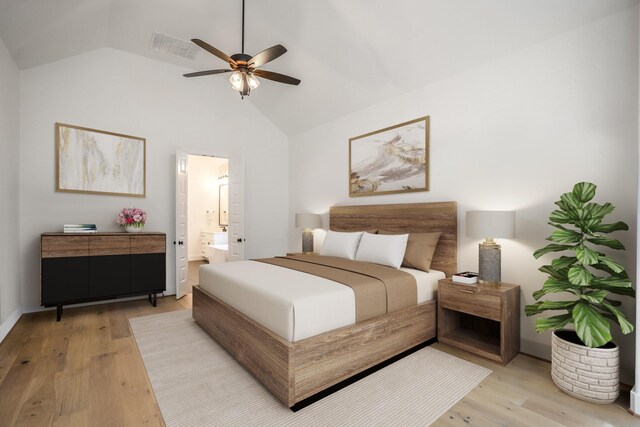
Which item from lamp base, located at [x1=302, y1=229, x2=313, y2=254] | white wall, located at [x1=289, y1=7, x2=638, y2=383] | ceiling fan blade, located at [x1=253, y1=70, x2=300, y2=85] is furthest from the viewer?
lamp base, located at [x1=302, y1=229, x2=313, y2=254]

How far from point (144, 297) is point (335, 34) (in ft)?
14.3

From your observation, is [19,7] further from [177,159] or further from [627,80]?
[627,80]

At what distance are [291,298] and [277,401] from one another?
654 millimetres

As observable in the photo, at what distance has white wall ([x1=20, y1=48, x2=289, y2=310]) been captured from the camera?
12.3 feet

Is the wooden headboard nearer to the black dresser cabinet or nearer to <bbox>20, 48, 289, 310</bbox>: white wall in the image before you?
<bbox>20, 48, 289, 310</bbox>: white wall

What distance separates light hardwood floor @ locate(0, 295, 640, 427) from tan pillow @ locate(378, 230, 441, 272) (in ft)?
2.52

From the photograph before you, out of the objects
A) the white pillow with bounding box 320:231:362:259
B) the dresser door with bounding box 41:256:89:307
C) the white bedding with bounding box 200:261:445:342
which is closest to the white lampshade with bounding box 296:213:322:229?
the white pillow with bounding box 320:231:362:259

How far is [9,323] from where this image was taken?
3154mm

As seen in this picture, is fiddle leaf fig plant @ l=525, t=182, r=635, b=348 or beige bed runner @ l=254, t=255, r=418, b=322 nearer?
fiddle leaf fig plant @ l=525, t=182, r=635, b=348

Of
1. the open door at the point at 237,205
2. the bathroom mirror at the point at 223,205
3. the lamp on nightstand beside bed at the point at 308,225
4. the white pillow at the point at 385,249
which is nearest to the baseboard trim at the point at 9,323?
the open door at the point at 237,205

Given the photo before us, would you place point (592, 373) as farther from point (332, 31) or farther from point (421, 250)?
point (332, 31)

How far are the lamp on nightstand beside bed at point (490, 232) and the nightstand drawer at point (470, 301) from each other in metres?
0.22

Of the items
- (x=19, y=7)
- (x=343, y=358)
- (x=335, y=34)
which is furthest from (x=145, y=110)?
(x=343, y=358)

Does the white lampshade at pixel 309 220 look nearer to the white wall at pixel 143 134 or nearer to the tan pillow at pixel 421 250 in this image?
the white wall at pixel 143 134
